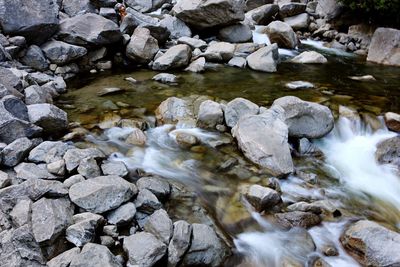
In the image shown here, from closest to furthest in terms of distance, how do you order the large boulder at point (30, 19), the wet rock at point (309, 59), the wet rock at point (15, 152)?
1. the wet rock at point (15, 152)
2. the large boulder at point (30, 19)
3. the wet rock at point (309, 59)

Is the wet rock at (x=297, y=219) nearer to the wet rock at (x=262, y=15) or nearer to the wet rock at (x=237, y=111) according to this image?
the wet rock at (x=237, y=111)

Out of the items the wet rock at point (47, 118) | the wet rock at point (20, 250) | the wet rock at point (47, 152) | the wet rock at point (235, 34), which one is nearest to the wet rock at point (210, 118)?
the wet rock at point (47, 118)

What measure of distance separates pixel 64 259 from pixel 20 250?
37 centimetres

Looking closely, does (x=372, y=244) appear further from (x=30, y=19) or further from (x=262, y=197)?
(x=30, y=19)

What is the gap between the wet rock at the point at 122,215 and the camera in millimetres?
3711

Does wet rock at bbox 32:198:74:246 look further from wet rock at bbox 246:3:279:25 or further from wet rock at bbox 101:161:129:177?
wet rock at bbox 246:3:279:25

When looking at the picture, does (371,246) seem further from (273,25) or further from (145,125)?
(273,25)

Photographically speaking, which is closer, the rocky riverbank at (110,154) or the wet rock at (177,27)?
the rocky riverbank at (110,154)

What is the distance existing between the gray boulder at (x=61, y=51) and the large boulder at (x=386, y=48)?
815 centimetres

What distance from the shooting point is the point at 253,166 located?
5.07 m

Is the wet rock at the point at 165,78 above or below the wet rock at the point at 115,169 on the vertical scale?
below

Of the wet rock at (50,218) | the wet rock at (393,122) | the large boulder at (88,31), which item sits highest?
the large boulder at (88,31)

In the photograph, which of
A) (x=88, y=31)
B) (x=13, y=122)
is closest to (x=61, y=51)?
(x=88, y=31)

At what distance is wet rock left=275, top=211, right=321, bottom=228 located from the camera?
414cm
